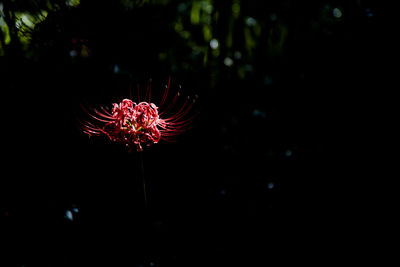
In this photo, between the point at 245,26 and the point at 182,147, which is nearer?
the point at 182,147

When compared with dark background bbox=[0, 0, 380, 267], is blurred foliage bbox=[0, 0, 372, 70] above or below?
above

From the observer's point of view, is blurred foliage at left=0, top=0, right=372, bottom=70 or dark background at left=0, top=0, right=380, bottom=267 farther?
blurred foliage at left=0, top=0, right=372, bottom=70

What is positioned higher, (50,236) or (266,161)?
(266,161)

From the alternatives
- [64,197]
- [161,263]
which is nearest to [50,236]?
[64,197]

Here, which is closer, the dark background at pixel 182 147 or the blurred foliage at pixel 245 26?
the dark background at pixel 182 147

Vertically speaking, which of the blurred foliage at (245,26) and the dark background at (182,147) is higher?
the blurred foliage at (245,26)

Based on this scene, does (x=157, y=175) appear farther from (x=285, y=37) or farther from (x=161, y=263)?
(x=285, y=37)

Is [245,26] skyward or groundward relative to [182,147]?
skyward

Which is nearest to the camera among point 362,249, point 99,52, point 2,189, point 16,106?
point 2,189
